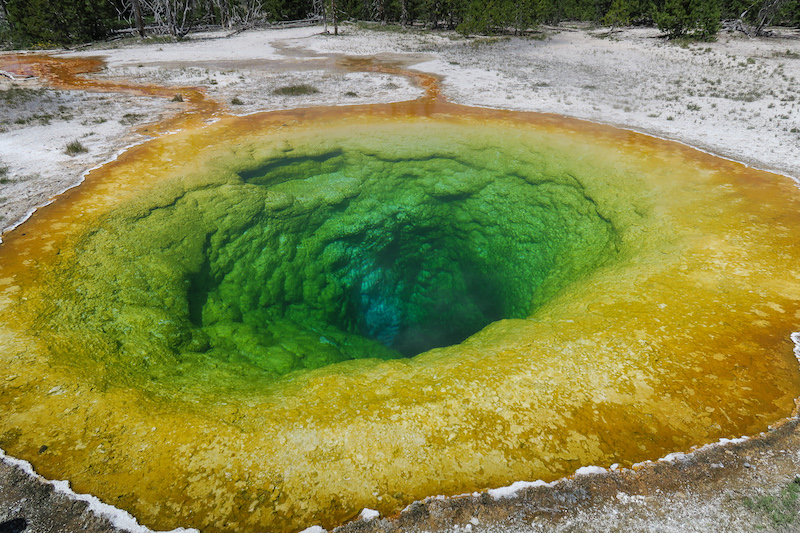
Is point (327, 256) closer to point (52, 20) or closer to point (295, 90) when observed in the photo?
point (295, 90)

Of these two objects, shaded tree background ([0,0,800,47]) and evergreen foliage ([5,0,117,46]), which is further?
evergreen foliage ([5,0,117,46])

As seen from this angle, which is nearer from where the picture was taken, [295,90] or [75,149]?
[75,149]

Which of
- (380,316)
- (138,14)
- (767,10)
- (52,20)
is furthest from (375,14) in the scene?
(380,316)

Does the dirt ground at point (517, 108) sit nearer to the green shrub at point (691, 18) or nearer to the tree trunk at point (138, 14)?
the green shrub at point (691, 18)

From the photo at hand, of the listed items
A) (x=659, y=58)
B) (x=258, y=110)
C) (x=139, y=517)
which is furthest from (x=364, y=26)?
(x=139, y=517)

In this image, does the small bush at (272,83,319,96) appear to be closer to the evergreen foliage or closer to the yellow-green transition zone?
the yellow-green transition zone

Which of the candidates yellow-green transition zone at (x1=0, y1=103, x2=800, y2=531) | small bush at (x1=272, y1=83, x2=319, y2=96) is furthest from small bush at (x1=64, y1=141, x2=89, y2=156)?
small bush at (x1=272, y1=83, x2=319, y2=96)
